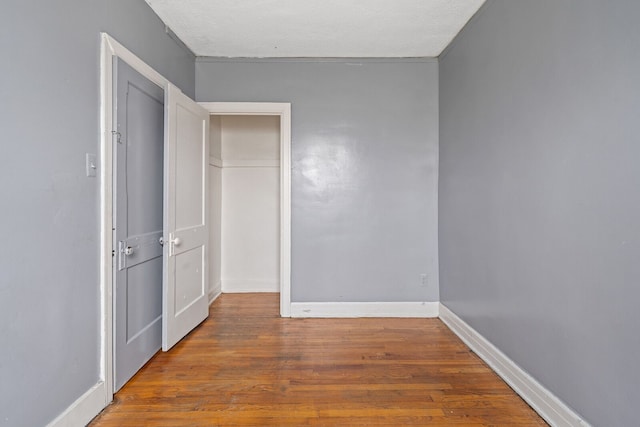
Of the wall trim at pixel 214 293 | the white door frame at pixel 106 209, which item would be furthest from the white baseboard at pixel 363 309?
the white door frame at pixel 106 209

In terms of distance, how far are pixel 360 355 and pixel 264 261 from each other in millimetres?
2072

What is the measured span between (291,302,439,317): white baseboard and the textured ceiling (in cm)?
248

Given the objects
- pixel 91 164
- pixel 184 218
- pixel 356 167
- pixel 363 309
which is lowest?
pixel 363 309

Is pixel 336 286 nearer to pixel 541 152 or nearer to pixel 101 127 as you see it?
pixel 541 152

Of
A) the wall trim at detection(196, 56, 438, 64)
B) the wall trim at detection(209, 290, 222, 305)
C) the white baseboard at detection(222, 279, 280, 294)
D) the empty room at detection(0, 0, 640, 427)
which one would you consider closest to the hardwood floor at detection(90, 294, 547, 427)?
the empty room at detection(0, 0, 640, 427)

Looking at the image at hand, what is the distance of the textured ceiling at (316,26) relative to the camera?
246 centimetres

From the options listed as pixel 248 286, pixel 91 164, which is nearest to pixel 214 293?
pixel 248 286

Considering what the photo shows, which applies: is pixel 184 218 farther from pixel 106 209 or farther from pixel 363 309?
pixel 363 309


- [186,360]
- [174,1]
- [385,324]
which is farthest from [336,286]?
[174,1]

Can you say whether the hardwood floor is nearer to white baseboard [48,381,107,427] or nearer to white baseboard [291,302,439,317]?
white baseboard [48,381,107,427]

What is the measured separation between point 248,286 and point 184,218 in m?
1.77

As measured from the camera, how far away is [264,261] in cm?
429

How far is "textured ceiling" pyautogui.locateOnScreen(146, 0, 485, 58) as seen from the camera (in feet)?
8.06

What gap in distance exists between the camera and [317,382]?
85.4 inches
